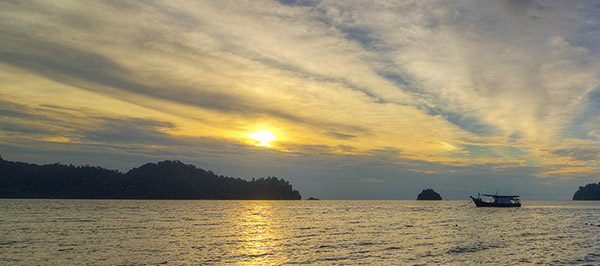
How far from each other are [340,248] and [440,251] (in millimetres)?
11895

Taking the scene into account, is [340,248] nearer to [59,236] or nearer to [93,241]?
[93,241]

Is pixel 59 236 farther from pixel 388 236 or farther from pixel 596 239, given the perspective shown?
pixel 596 239

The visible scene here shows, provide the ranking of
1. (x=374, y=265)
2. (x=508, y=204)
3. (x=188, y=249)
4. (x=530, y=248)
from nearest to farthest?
1. (x=374, y=265)
2. (x=188, y=249)
3. (x=530, y=248)
4. (x=508, y=204)

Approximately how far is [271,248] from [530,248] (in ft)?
111

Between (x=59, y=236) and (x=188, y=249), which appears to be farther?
(x=59, y=236)

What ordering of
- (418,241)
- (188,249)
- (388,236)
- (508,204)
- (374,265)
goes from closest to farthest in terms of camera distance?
(374,265) < (188,249) < (418,241) < (388,236) < (508,204)

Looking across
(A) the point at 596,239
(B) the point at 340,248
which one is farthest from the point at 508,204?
(B) the point at 340,248

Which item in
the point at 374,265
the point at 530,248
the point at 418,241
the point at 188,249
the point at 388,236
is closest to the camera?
the point at 374,265

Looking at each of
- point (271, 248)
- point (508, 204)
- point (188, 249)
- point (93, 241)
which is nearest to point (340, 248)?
point (271, 248)

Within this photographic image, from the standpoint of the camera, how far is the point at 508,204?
191m

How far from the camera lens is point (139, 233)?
198 feet

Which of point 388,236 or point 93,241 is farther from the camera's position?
point 388,236

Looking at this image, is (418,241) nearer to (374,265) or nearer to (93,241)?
(374,265)

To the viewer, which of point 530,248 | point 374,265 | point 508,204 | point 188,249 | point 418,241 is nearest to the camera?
point 374,265
